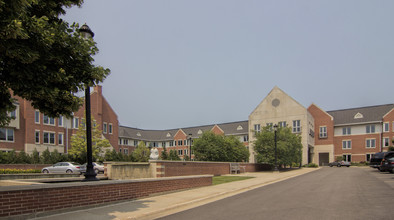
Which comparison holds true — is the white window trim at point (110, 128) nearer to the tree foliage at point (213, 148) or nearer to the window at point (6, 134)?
the window at point (6, 134)

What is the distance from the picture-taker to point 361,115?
212 ft

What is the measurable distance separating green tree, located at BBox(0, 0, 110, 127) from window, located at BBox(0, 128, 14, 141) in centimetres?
3785

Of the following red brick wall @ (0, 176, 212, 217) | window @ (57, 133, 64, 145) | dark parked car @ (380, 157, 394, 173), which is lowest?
dark parked car @ (380, 157, 394, 173)

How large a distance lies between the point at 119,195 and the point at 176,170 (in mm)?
10478

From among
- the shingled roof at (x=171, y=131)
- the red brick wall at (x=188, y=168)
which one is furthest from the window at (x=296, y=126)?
A: the red brick wall at (x=188, y=168)

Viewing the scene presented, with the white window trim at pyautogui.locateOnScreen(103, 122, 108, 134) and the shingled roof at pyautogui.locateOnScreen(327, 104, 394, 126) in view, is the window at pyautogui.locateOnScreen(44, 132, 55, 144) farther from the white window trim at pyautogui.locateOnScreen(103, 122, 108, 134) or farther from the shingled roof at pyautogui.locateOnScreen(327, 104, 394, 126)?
the shingled roof at pyautogui.locateOnScreen(327, 104, 394, 126)

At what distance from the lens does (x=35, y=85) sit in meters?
7.26

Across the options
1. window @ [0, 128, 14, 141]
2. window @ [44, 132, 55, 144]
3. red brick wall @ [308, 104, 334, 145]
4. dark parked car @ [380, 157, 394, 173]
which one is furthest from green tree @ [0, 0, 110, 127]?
red brick wall @ [308, 104, 334, 145]

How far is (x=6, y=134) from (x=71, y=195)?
3941 cm

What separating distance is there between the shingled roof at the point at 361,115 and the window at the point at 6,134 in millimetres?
60675

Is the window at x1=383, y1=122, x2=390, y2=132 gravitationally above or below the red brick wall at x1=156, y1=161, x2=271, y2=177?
above

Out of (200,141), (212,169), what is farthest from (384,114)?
(212,169)

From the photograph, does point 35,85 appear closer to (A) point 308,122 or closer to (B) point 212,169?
(B) point 212,169

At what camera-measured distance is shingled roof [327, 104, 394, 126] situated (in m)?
62.3
